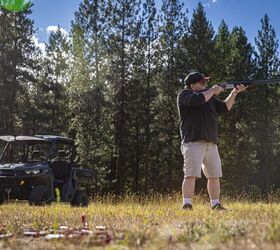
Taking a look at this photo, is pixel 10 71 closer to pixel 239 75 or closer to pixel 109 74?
pixel 109 74

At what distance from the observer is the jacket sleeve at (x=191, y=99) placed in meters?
7.34

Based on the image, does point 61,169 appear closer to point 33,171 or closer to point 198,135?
point 33,171

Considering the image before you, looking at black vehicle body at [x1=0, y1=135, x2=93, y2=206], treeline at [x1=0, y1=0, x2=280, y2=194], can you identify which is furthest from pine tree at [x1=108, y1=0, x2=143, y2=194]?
black vehicle body at [x1=0, y1=135, x2=93, y2=206]

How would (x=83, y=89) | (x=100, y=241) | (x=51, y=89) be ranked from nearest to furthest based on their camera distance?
(x=100, y=241) → (x=83, y=89) → (x=51, y=89)

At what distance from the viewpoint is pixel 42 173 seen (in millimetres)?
13461

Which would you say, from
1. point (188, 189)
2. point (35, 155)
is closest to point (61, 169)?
point (35, 155)

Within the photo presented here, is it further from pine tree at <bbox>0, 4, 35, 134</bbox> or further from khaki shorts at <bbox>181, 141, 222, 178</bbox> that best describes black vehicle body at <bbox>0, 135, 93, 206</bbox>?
pine tree at <bbox>0, 4, 35, 134</bbox>

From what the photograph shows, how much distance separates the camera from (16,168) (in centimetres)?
1338

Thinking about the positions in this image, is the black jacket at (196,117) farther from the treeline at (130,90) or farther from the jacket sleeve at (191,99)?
the treeline at (130,90)

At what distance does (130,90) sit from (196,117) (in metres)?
25.9

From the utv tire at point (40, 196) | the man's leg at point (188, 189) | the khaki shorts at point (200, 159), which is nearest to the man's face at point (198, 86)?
the khaki shorts at point (200, 159)

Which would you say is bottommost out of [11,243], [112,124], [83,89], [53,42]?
[11,243]

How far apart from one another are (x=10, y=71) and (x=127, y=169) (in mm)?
10392

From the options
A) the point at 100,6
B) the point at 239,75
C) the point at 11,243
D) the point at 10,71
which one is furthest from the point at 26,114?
the point at 11,243
